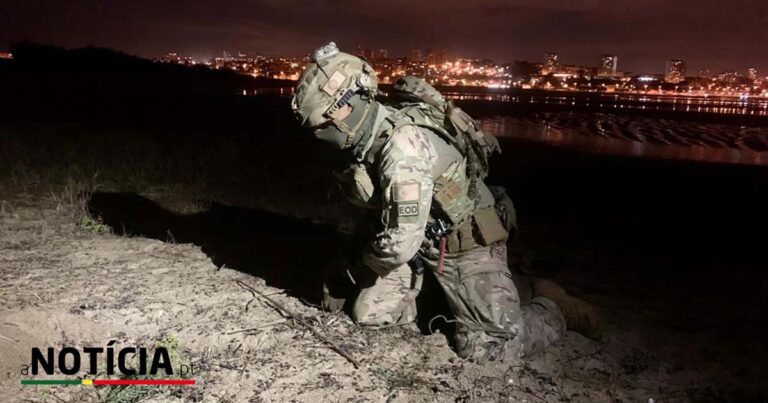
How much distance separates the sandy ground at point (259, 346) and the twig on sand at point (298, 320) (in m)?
0.03

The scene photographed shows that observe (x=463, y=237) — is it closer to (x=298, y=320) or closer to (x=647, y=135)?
(x=298, y=320)

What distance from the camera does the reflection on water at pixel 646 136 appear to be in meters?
14.1

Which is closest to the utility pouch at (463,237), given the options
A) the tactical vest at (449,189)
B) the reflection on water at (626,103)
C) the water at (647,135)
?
the tactical vest at (449,189)

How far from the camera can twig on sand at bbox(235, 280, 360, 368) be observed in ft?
10.3

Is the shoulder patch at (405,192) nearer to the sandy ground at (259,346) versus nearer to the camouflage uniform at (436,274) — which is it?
the camouflage uniform at (436,274)

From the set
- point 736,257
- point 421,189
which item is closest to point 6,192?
point 421,189

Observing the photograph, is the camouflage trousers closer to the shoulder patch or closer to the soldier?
the soldier

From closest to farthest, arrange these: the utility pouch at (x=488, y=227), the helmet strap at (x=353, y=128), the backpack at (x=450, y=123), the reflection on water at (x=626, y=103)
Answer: the helmet strap at (x=353, y=128), the backpack at (x=450, y=123), the utility pouch at (x=488, y=227), the reflection on water at (x=626, y=103)

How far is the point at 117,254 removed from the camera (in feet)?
14.1

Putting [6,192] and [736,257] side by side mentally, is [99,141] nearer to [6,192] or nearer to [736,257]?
[6,192]

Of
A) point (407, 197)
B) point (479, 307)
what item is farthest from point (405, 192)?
point (479, 307)

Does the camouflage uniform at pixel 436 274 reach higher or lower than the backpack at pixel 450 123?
lower

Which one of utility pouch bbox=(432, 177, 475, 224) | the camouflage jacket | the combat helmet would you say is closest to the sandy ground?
the camouflage jacket

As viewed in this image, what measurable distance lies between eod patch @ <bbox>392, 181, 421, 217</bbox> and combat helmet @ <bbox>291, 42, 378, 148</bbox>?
1.55ft
